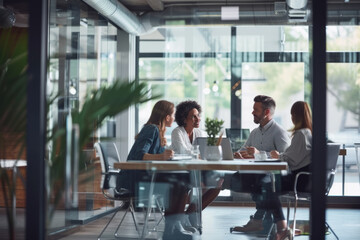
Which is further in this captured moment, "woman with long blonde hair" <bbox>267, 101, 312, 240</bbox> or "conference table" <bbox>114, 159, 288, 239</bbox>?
"conference table" <bbox>114, 159, 288, 239</bbox>

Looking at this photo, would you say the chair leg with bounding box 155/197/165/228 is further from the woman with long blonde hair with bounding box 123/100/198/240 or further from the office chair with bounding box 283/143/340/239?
the office chair with bounding box 283/143/340/239

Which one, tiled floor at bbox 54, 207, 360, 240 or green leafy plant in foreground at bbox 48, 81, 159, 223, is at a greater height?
green leafy plant in foreground at bbox 48, 81, 159, 223

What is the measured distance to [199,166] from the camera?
13.5 feet

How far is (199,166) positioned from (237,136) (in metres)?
0.64

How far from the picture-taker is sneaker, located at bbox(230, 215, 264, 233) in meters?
4.51

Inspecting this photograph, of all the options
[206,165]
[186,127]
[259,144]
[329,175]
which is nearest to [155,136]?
[186,127]

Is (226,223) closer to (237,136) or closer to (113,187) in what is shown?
(237,136)

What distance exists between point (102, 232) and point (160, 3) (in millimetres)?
1689

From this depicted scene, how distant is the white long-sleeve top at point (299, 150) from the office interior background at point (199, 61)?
0.17 m

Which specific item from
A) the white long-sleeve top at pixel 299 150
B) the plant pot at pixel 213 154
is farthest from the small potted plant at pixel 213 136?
the white long-sleeve top at pixel 299 150

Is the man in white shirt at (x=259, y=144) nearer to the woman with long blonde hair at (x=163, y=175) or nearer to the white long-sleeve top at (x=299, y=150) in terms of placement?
the white long-sleeve top at (x=299, y=150)

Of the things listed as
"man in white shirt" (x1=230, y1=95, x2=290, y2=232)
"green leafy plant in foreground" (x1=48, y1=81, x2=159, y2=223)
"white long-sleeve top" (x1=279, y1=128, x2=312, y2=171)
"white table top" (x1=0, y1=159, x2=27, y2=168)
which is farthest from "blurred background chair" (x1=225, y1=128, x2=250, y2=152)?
"white table top" (x1=0, y1=159, x2=27, y2=168)

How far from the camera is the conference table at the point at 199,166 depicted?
4.04 metres

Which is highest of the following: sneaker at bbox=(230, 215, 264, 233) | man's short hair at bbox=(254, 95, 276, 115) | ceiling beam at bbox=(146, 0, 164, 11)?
ceiling beam at bbox=(146, 0, 164, 11)
